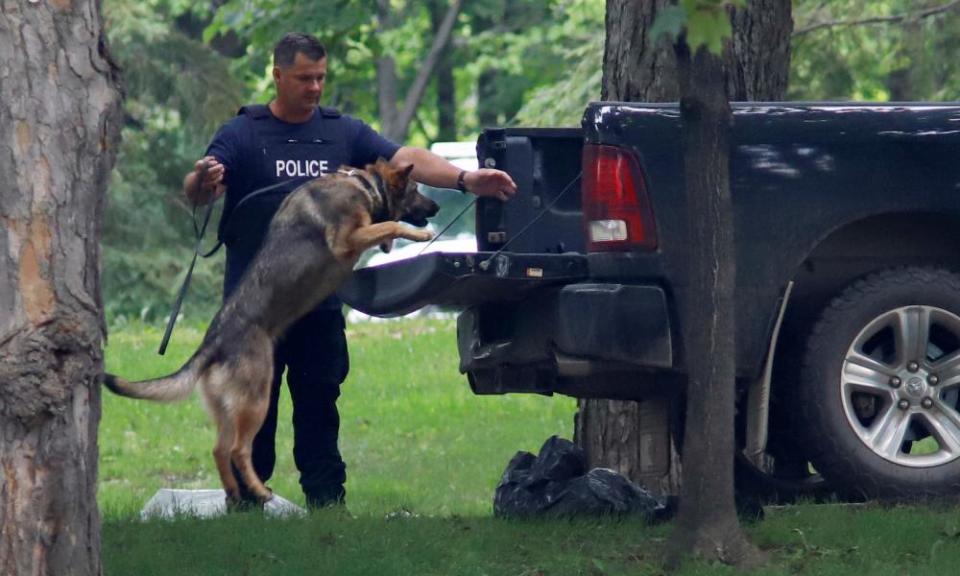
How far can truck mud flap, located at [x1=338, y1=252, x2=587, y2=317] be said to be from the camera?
601 centimetres

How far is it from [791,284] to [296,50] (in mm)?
2324

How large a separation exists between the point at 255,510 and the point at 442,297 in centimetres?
117

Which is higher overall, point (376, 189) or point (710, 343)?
point (376, 189)

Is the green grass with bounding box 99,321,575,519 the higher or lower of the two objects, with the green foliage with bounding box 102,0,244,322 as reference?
lower

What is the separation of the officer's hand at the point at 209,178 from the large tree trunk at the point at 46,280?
200cm

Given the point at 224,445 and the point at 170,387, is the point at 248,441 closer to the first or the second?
the point at 224,445

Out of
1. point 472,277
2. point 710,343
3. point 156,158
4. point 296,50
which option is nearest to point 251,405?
point 472,277

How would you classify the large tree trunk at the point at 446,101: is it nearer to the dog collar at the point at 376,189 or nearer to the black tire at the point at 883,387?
the dog collar at the point at 376,189

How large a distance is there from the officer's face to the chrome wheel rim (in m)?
2.48

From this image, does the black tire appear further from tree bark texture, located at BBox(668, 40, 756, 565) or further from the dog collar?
the dog collar

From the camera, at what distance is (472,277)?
19.8 feet

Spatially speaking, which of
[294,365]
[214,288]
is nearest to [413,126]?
[214,288]

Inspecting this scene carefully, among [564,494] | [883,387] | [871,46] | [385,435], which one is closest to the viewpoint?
[883,387]

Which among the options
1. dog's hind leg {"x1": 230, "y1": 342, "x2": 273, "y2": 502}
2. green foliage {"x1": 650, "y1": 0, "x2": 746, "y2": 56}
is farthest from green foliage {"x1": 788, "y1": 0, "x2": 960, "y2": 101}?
green foliage {"x1": 650, "y1": 0, "x2": 746, "y2": 56}
